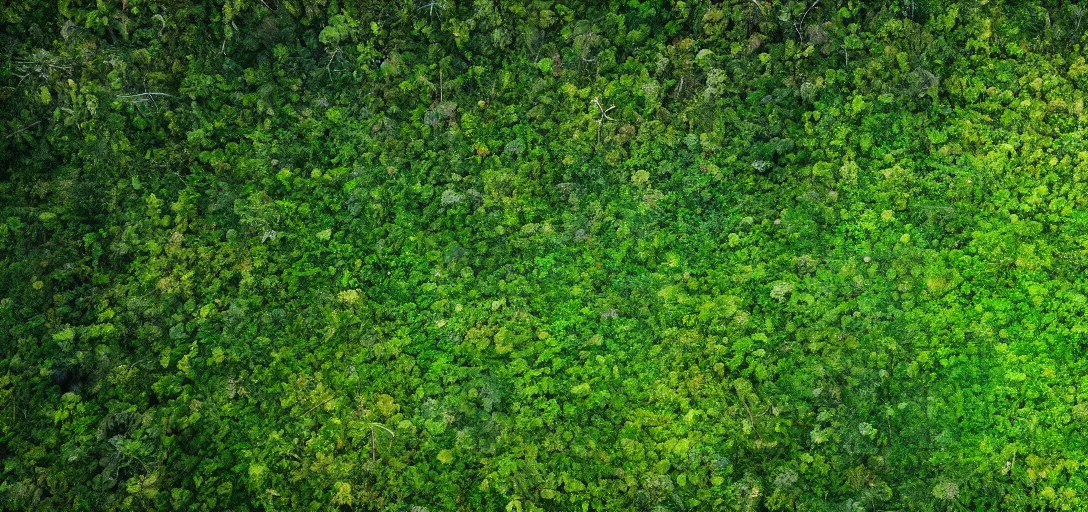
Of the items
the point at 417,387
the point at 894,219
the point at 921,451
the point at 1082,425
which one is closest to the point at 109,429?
the point at 417,387

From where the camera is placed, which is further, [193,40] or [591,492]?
[193,40]

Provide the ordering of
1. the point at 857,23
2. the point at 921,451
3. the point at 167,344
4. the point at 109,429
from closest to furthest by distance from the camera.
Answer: the point at 921,451
the point at 109,429
the point at 167,344
the point at 857,23

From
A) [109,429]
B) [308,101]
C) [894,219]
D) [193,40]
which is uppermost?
[193,40]

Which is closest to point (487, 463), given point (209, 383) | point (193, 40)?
point (209, 383)

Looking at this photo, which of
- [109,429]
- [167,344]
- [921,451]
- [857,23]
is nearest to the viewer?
[921,451]

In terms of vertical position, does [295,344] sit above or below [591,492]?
above

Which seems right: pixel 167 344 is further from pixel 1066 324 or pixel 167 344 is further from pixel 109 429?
pixel 1066 324
